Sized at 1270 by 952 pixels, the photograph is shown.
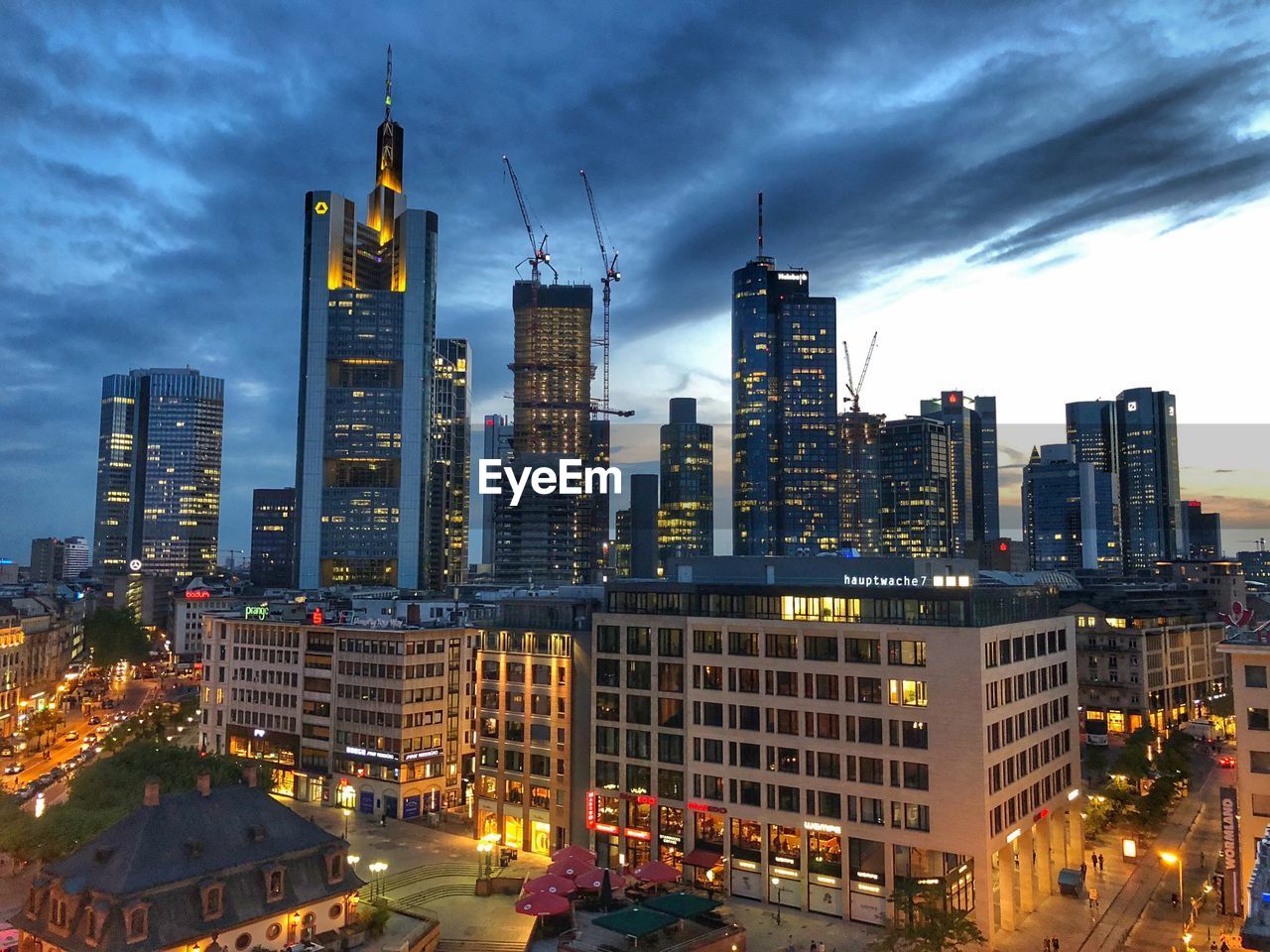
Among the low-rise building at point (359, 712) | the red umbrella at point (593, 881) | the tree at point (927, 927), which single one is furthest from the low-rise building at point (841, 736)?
the low-rise building at point (359, 712)

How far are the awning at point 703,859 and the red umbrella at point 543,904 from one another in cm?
1605

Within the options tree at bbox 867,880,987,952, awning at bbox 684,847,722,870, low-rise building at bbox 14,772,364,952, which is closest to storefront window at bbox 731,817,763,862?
awning at bbox 684,847,722,870

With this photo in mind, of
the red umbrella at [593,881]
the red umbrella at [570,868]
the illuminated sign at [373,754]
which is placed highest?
the illuminated sign at [373,754]

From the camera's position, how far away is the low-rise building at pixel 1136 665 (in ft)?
488

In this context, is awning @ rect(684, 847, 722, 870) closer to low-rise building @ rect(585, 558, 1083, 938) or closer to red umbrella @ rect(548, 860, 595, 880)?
low-rise building @ rect(585, 558, 1083, 938)

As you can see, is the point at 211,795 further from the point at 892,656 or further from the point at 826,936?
Answer: the point at 892,656

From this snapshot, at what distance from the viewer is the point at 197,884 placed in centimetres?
5922

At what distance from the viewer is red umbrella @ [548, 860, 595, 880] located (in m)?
75.1

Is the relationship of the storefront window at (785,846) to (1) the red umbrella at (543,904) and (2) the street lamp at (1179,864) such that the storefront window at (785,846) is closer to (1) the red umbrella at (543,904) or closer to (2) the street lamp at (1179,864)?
(1) the red umbrella at (543,904)

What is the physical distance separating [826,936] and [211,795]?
48.0 meters

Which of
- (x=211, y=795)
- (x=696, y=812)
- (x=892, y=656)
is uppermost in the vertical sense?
(x=892, y=656)

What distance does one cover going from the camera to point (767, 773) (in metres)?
80.8

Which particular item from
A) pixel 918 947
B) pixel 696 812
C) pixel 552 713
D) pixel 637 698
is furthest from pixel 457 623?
pixel 918 947

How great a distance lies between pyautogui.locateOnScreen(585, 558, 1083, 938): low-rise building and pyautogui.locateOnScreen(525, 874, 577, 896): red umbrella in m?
14.7
